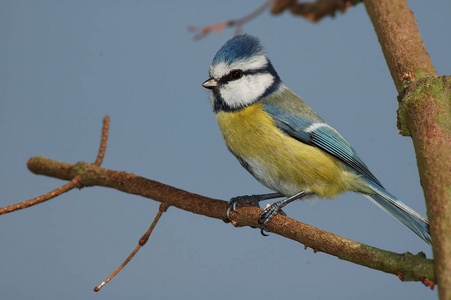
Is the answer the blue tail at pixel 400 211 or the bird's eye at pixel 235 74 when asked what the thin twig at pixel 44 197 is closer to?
the bird's eye at pixel 235 74

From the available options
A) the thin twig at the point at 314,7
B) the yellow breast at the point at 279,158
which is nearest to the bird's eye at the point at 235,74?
the yellow breast at the point at 279,158

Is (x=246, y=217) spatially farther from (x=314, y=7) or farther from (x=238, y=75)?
(x=314, y=7)

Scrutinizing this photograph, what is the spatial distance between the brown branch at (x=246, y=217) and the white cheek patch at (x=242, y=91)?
1.10 ft

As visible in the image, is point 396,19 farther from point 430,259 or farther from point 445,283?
point 445,283

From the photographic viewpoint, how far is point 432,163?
1.06 m

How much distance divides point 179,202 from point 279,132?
36cm

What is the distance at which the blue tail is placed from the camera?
4.54 ft

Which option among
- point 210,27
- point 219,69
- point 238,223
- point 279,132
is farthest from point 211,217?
point 210,27

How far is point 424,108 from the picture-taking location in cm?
123

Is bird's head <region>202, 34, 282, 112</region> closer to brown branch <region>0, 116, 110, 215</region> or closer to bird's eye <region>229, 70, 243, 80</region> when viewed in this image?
bird's eye <region>229, 70, 243, 80</region>

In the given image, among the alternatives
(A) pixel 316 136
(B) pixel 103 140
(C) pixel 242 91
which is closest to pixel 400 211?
(A) pixel 316 136

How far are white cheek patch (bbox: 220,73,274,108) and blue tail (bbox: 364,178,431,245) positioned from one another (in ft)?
1.44

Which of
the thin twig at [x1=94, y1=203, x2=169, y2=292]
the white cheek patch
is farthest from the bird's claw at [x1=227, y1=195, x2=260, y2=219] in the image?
the white cheek patch

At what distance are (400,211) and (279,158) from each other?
39 cm
